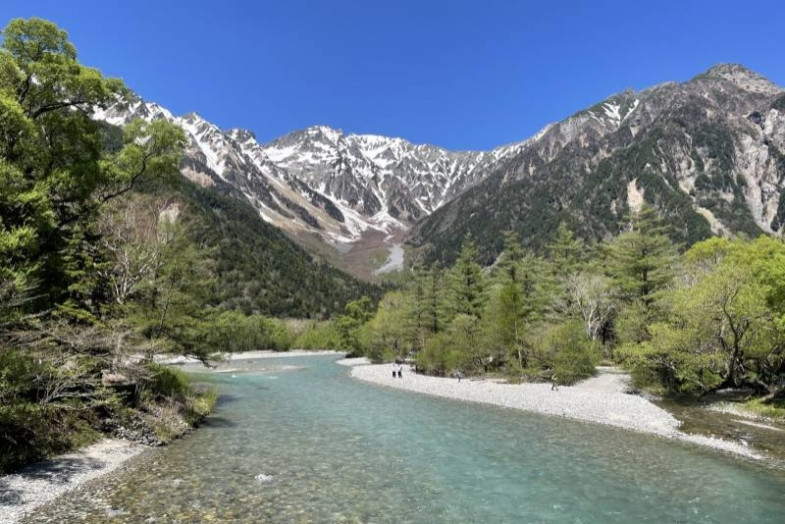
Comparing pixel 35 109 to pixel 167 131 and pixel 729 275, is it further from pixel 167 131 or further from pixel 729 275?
pixel 729 275

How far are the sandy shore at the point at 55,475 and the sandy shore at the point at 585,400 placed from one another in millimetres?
25688

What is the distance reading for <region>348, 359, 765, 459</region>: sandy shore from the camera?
27.7 m

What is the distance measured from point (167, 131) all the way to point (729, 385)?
3974cm

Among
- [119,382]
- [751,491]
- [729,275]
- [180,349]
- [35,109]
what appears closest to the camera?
[751,491]

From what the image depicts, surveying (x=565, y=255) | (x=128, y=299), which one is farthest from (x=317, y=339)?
(x=128, y=299)

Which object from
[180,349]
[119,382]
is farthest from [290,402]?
[119,382]

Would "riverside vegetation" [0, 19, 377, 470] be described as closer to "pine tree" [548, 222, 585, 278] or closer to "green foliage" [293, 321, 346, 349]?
"pine tree" [548, 222, 585, 278]

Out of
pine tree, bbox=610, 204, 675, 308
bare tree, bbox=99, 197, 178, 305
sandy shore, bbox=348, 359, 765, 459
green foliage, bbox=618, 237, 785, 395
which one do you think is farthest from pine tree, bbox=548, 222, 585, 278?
bare tree, bbox=99, 197, 178, 305

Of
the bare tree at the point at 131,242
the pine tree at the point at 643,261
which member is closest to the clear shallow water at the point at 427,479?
the bare tree at the point at 131,242

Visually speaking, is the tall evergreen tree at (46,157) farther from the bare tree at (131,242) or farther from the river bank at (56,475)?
the river bank at (56,475)

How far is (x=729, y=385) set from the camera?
36375 millimetres

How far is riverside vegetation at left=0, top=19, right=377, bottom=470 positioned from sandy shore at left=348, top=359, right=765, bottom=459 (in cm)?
2285

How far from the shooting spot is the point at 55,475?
17359mm

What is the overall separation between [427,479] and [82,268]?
62.4 ft
